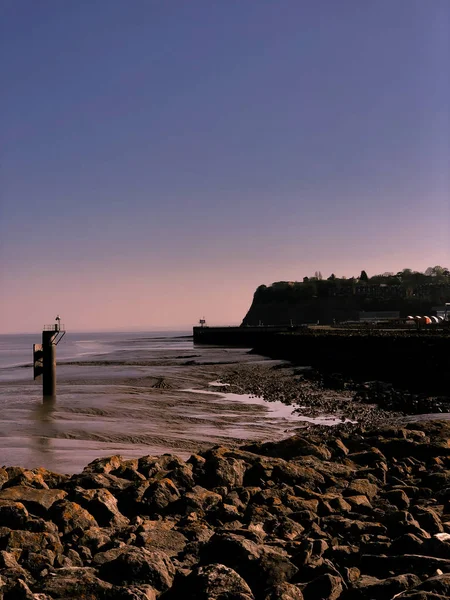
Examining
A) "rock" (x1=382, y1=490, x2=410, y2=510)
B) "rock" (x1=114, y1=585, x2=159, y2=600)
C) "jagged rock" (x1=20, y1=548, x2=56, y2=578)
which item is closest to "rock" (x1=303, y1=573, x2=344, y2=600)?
"rock" (x1=114, y1=585, x2=159, y2=600)

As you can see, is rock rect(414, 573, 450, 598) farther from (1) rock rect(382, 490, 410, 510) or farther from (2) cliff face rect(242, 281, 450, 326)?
(2) cliff face rect(242, 281, 450, 326)

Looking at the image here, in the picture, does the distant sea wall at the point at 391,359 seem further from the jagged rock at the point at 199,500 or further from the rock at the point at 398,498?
the jagged rock at the point at 199,500

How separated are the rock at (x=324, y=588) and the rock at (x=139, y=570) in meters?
1.15

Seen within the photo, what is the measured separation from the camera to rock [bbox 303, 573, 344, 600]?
16.4ft

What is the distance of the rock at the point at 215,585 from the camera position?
4.85 m

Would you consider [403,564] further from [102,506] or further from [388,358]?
[388,358]

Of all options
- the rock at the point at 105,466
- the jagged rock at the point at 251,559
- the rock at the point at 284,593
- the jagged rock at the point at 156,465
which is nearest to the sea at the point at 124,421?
the rock at the point at 105,466

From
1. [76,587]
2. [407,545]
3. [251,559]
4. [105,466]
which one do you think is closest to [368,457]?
[105,466]

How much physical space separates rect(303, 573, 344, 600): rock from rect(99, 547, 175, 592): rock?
45.1 inches

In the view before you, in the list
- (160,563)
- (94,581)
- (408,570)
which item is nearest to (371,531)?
(408,570)

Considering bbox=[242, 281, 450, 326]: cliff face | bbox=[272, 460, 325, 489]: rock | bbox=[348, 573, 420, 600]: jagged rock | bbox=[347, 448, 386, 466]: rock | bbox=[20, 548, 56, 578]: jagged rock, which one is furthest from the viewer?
bbox=[242, 281, 450, 326]: cliff face

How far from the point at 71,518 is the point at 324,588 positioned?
301cm

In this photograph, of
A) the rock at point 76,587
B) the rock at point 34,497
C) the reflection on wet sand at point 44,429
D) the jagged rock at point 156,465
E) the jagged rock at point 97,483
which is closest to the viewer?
the rock at point 76,587

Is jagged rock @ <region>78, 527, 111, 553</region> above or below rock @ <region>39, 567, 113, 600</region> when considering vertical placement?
below
